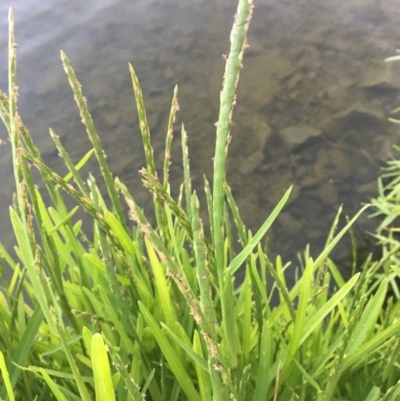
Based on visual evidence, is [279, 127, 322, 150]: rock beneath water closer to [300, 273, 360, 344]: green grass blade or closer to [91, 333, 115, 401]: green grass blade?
[300, 273, 360, 344]: green grass blade

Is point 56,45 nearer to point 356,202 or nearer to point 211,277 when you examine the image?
point 356,202

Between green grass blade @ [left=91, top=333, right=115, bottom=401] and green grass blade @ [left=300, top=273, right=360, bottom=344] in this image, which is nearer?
green grass blade @ [left=91, top=333, right=115, bottom=401]

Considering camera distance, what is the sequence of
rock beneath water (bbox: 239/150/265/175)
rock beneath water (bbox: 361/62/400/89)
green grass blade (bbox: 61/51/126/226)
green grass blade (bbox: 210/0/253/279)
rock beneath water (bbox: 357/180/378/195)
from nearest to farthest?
1. green grass blade (bbox: 210/0/253/279)
2. green grass blade (bbox: 61/51/126/226)
3. rock beneath water (bbox: 357/180/378/195)
4. rock beneath water (bbox: 239/150/265/175)
5. rock beneath water (bbox: 361/62/400/89)

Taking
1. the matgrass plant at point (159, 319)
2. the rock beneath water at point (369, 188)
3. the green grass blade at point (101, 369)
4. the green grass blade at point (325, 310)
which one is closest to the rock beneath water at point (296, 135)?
the rock beneath water at point (369, 188)

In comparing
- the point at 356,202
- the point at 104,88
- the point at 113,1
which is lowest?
the point at 356,202

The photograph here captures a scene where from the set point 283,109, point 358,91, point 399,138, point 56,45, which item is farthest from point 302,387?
point 56,45

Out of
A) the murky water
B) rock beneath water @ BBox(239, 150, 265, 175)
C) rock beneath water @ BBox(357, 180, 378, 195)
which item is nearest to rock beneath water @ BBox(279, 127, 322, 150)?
the murky water

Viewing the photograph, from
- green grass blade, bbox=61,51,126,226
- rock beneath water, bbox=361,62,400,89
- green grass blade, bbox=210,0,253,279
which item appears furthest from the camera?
rock beneath water, bbox=361,62,400,89

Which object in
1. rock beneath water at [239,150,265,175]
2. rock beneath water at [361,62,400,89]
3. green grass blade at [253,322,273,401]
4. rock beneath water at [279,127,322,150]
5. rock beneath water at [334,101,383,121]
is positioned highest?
green grass blade at [253,322,273,401]
